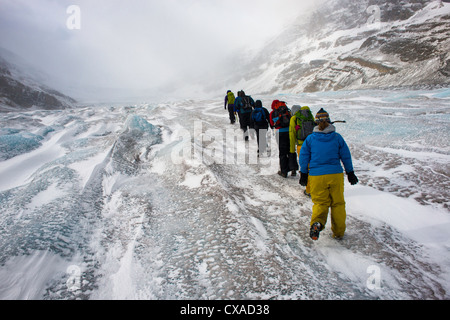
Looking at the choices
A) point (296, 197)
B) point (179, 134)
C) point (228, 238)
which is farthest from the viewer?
point (179, 134)

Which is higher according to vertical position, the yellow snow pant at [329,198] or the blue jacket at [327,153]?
the blue jacket at [327,153]

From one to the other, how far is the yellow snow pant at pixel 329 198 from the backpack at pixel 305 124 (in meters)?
1.60

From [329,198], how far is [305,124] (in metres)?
1.89

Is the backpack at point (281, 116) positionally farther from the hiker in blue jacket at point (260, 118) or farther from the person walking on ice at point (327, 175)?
the person walking on ice at point (327, 175)

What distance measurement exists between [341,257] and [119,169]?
5.22m

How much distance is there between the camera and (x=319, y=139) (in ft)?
10.6

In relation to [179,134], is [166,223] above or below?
below

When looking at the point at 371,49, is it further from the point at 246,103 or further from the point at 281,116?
the point at 281,116

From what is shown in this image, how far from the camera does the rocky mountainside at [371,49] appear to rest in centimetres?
4913

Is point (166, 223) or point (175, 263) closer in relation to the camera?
point (175, 263)

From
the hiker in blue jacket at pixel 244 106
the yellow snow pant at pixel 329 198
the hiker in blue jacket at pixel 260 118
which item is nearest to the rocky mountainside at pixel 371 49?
the hiker in blue jacket at pixel 244 106
